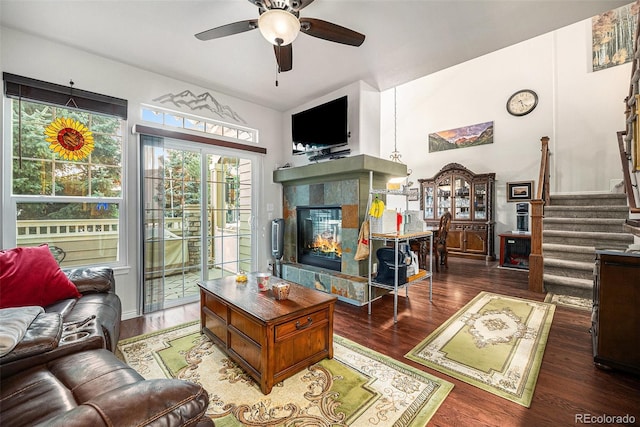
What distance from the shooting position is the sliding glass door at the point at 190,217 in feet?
10.3

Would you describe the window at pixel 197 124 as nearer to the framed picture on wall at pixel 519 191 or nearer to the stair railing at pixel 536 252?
the stair railing at pixel 536 252

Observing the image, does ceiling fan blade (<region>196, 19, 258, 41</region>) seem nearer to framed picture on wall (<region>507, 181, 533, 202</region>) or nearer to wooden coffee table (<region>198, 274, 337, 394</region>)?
wooden coffee table (<region>198, 274, 337, 394</region>)

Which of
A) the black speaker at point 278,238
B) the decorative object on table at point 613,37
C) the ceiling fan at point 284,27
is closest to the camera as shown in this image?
the ceiling fan at point 284,27

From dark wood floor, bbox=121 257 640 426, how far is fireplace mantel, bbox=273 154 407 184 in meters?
1.67

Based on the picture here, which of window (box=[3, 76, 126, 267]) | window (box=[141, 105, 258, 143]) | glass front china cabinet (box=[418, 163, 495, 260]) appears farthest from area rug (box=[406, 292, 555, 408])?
window (box=[141, 105, 258, 143])

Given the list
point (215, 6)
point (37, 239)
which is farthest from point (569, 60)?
point (37, 239)

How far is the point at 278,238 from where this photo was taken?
4.16 m

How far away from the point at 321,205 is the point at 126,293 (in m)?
2.54

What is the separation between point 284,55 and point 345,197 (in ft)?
5.88

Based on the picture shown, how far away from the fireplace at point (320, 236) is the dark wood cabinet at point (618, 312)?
95.6 inches

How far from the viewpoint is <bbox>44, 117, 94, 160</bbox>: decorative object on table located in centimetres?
265

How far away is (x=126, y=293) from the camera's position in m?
3.04

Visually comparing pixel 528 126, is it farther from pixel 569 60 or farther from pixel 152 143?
pixel 152 143

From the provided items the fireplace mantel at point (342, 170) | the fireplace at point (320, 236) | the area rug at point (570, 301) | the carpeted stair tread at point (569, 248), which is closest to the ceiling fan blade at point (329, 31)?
the fireplace mantel at point (342, 170)
